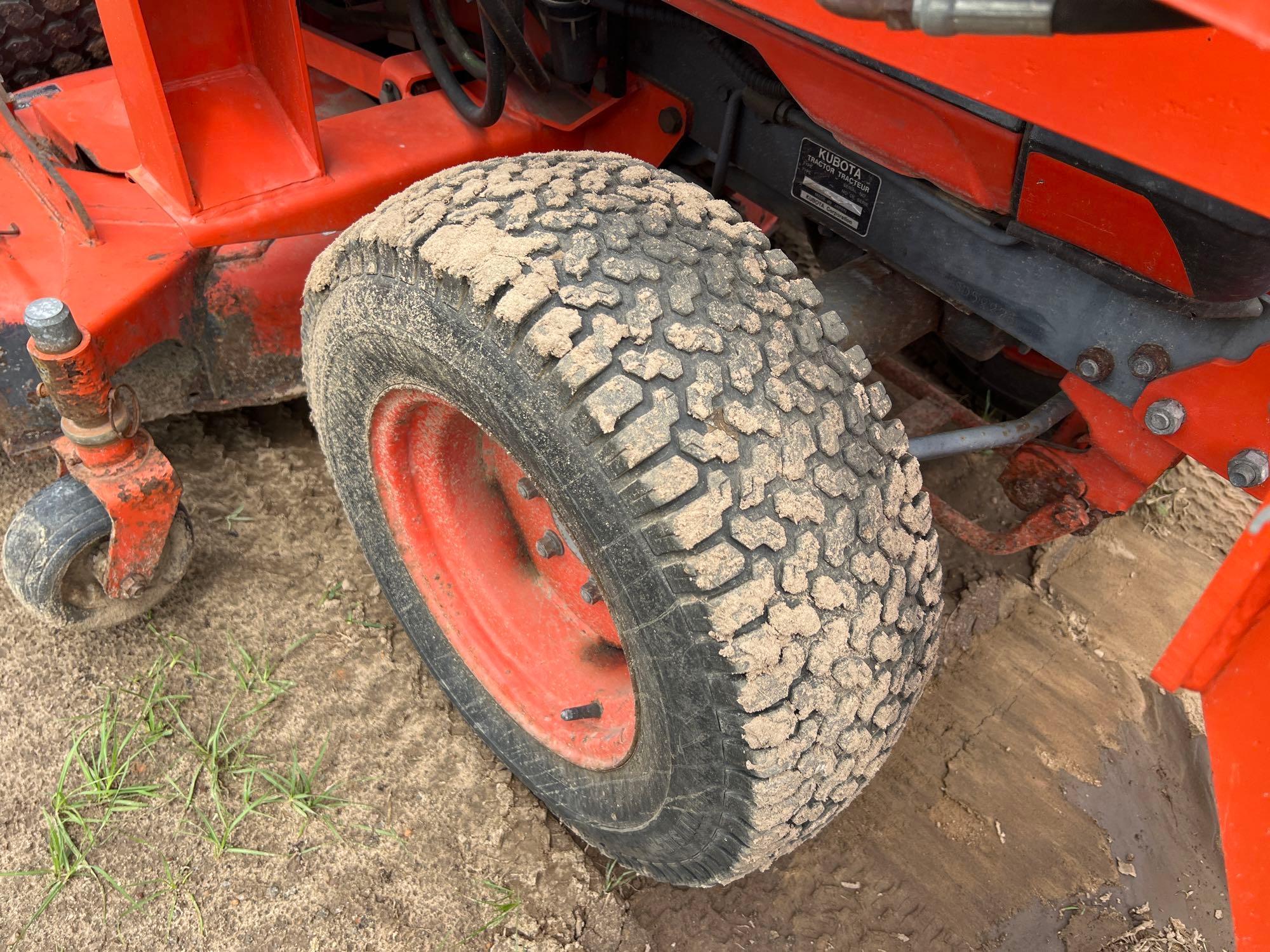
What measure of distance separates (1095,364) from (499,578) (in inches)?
47.2

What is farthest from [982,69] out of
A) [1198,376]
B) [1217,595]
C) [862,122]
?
[1198,376]

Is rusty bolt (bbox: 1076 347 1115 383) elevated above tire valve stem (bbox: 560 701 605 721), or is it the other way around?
rusty bolt (bbox: 1076 347 1115 383)

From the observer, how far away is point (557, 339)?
4.34 ft

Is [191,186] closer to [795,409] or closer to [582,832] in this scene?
[795,409]

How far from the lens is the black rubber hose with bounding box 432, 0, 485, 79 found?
7.02 ft

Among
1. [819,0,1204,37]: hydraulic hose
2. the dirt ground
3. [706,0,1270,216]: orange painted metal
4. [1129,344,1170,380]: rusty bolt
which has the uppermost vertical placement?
[819,0,1204,37]: hydraulic hose

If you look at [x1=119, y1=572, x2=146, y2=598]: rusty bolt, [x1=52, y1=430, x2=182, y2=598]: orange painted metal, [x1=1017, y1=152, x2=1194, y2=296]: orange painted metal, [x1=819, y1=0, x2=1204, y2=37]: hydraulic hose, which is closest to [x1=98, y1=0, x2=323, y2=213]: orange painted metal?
[x1=52, y1=430, x2=182, y2=598]: orange painted metal

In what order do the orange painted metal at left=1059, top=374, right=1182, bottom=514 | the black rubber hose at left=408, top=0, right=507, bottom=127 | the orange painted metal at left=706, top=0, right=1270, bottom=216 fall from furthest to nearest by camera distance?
the black rubber hose at left=408, top=0, right=507, bottom=127, the orange painted metal at left=1059, top=374, right=1182, bottom=514, the orange painted metal at left=706, top=0, right=1270, bottom=216

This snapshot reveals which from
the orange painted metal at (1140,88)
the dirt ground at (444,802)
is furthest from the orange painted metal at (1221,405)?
the dirt ground at (444,802)

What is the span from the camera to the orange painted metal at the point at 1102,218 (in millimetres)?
1216

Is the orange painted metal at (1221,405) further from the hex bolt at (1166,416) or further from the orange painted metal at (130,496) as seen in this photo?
the orange painted metal at (130,496)

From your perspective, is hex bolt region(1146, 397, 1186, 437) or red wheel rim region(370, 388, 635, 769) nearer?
hex bolt region(1146, 397, 1186, 437)

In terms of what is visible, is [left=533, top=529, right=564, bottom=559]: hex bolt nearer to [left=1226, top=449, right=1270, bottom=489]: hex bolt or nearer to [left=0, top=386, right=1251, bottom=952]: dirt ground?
[left=0, top=386, right=1251, bottom=952]: dirt ground

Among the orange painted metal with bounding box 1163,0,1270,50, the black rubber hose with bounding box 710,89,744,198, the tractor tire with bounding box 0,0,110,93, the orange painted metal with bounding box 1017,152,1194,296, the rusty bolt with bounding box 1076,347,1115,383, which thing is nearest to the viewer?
the orange painted metal with bounding box 1163,0,1270,50
